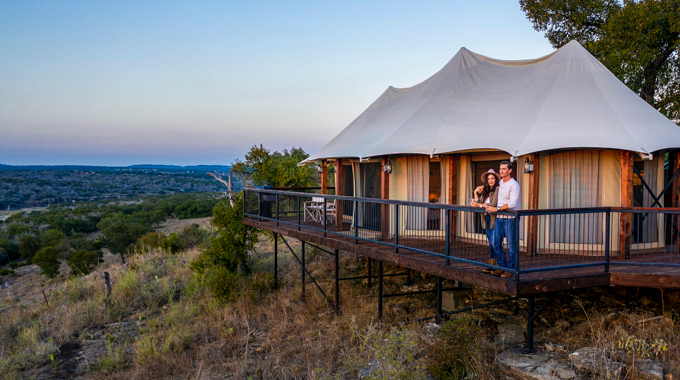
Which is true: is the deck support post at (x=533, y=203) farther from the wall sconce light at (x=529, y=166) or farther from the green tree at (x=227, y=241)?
the green tree at (x=227, y=241)

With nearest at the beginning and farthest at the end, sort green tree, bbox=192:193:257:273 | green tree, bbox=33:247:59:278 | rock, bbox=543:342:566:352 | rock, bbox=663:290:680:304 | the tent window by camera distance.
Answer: rock, bbox=543:342:566:352 < rock, bbox=663:290:680:304 < the tent window < green tree, bbox=192:193:257:273 < green tree, bbox=33:247:59:278

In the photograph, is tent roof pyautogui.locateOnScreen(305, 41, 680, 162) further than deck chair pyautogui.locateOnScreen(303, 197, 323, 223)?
No

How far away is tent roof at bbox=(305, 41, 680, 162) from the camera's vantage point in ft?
27.8

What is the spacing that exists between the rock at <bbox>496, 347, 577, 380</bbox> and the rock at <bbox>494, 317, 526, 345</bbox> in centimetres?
78

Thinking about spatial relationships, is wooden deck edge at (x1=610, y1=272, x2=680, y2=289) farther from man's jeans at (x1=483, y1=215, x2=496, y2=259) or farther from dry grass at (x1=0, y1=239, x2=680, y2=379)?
man's jeans at (x1=483, y1=215, x2=496, y2=259)

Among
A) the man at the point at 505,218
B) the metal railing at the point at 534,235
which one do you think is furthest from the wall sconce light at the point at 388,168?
the man at the point at 505,218

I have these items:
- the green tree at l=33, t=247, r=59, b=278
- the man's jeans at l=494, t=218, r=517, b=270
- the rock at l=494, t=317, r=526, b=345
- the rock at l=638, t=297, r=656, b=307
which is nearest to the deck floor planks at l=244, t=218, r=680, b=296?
the man's jeans at l=494, t=218, r=517, b=270

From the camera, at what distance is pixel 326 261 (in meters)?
17.3

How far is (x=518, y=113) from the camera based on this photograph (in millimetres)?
9781

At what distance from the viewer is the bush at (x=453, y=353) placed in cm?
672

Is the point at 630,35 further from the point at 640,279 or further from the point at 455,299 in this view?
the point at 640,279

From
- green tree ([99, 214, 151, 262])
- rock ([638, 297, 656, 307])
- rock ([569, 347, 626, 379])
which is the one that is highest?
rock ([638, 297, 656, 307])

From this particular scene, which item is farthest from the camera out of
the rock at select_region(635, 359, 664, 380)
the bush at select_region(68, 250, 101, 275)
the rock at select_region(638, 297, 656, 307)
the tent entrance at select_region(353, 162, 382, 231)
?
the bush at select_region(68, 250, 101, 275)

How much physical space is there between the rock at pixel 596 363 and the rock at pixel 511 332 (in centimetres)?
147
